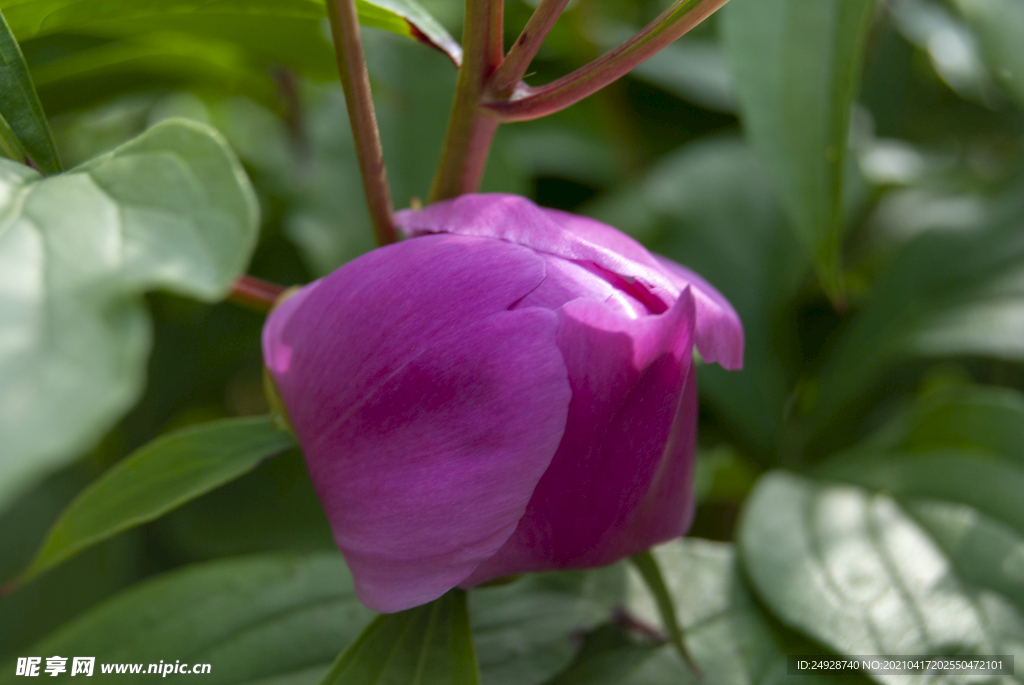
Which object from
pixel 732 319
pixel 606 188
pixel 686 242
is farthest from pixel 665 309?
pixel 606 188

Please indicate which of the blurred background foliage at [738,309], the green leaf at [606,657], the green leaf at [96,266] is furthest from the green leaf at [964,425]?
the green leaf at [96,266]

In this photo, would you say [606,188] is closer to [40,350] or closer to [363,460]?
[363,460]

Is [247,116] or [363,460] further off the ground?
[363,460]

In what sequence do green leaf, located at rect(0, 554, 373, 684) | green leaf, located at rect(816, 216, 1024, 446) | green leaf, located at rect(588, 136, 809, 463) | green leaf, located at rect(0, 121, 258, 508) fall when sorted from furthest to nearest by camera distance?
green leaf, located at rect(588, 136, 809, 463) < green leaf, located at rect(816, 216, 1024, 446) < green leaf, located at rect(0, 554, 373, 684) < green leaf, located at rect(0, 121, 258, 508)

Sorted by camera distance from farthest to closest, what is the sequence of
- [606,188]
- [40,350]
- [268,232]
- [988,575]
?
[606,188] → [268,232] → [988,575] → [40,350]

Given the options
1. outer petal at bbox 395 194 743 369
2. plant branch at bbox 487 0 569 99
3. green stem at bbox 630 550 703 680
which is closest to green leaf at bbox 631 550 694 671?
green stem at bbox 630 550 703 680

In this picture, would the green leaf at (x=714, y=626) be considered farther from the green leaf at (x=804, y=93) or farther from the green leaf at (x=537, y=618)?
the green leaf at (x=804, y=93)

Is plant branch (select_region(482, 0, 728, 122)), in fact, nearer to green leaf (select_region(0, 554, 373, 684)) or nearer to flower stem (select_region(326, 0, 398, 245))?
flower stem (select_region(326, 0, 398, 245))
